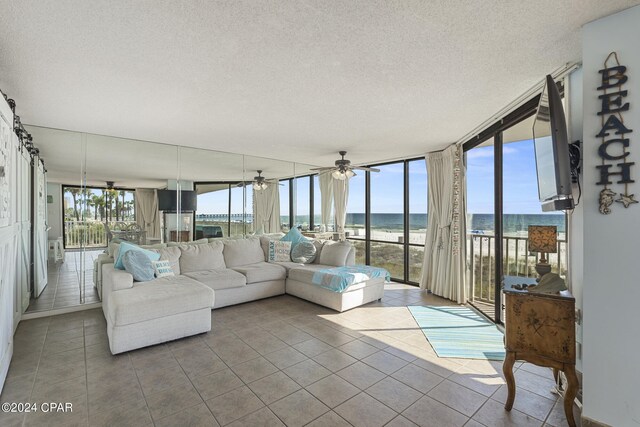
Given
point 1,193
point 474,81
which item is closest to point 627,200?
point 474,81

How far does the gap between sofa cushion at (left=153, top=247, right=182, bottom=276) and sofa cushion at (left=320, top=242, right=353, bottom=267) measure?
224 centimetres

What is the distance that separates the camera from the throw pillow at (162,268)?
382 centimetres

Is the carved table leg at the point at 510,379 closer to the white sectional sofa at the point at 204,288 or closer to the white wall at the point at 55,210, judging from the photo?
the white sectional sofa at the point at 204,288

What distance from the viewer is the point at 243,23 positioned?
5.75ft

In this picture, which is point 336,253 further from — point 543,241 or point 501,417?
point 501,417

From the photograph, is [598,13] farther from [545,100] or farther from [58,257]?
[58,257]

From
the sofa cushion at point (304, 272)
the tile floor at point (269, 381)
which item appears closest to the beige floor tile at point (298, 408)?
the tile floor at point (269, 381)

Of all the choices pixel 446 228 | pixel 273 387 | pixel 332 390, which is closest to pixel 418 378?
pixel 332 390

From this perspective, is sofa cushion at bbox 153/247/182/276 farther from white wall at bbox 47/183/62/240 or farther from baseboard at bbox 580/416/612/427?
baseboard at bbox 580/416/612/427

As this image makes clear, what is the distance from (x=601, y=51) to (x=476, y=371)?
8.06 ft

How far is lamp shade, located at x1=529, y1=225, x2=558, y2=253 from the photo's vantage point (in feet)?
7.38

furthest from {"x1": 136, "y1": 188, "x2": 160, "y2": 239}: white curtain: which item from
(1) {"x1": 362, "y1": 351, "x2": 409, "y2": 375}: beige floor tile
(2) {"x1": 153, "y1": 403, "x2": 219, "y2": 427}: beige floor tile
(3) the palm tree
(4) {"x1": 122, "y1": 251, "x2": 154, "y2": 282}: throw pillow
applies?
(1) {"x1": 362, "y1": 351, "x2": 409, "y2": 375}: beige floor tile

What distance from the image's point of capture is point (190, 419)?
6.25 ft

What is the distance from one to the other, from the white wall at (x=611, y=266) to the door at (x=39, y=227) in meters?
6.17
